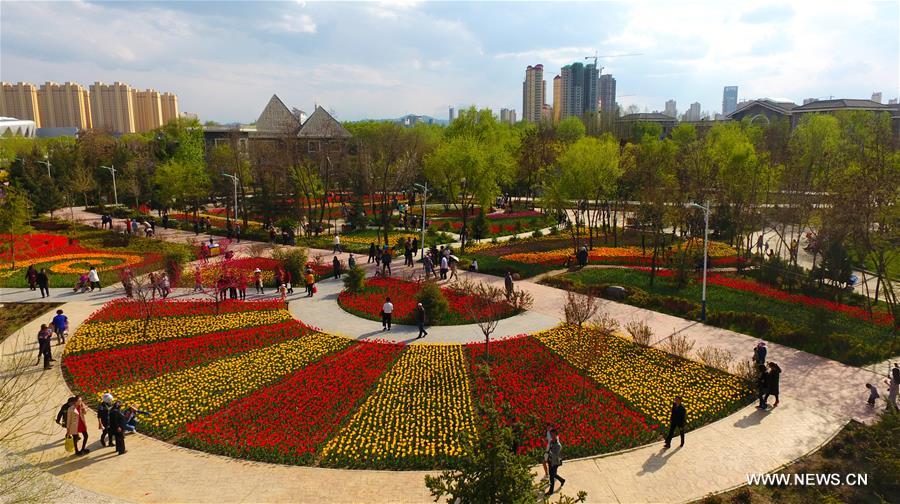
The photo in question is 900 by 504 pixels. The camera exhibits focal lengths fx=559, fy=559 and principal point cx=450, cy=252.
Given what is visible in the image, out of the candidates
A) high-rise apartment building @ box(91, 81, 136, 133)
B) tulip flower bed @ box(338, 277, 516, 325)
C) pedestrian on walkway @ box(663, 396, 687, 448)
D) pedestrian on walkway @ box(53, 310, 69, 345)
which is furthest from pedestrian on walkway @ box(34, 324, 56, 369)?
high-rise apartment building @ box(91, 81, 136, 133)

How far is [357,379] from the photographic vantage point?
15.9 metres

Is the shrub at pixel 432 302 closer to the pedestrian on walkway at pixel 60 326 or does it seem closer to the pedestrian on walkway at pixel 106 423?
the pedestrian on walkway at pixel 106 423

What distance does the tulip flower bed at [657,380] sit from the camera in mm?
14383

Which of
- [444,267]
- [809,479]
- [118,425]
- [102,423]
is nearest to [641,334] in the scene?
[809,479]

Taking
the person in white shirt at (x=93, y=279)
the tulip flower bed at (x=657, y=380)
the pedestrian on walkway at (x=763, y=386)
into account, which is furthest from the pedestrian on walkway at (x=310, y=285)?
the pedestrian on walkway at (x=763, y=386)

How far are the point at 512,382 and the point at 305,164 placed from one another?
1520 inches

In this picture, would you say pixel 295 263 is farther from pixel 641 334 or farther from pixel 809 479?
pixel 809 479

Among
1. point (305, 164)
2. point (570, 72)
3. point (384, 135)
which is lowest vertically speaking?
point (305, 164)

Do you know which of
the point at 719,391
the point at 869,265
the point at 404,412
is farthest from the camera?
the point at 869,265

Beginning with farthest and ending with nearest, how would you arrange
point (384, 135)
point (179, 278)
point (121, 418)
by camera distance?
point (384, 135), point (179, 278), point (121, 418)

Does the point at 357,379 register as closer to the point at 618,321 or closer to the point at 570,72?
the point at 618,321

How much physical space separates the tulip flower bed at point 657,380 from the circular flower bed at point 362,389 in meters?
0.05

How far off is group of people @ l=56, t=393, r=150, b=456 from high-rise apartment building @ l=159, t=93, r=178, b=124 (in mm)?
202077

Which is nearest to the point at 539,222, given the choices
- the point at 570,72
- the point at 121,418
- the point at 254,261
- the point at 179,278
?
the point at 254,261
